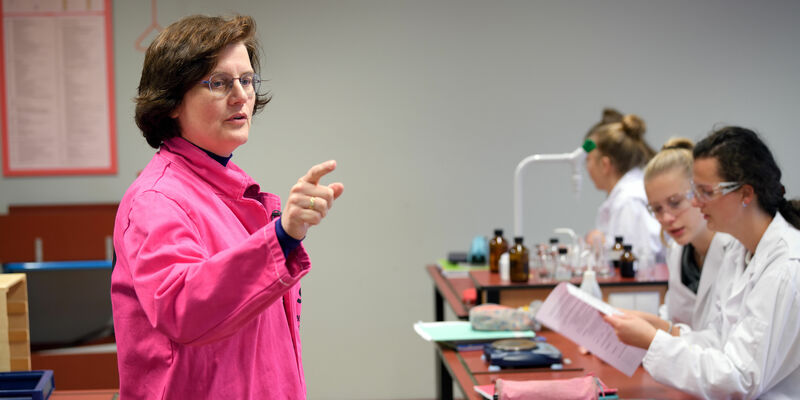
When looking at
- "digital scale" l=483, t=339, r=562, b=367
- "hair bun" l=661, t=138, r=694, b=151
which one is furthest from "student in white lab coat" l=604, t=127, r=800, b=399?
"hair bun" l=661, t=138, r=694, b=151

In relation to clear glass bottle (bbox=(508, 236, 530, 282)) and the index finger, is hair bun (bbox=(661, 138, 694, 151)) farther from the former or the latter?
the index finger

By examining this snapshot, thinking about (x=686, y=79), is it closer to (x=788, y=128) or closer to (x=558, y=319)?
(x=788, y=128)

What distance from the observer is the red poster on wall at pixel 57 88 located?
13.1 feet

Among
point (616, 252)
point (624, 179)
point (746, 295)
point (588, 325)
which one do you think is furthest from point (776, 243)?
point (624, 179)

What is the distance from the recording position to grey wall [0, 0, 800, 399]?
425cm

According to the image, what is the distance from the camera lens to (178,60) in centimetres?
114

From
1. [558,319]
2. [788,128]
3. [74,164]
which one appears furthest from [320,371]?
[788,128]

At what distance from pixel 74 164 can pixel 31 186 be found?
27 centimetres

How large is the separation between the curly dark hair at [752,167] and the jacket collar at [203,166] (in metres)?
1.25

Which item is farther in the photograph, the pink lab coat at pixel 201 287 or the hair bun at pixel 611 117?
the hair bun at pixel 611 117

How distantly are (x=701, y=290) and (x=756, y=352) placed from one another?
55 cm

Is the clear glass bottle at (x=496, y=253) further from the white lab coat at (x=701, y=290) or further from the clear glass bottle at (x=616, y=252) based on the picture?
the white lab coat at (x=701, y=290)

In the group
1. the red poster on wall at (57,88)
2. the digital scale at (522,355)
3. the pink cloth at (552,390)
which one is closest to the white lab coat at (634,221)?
the digital scale at (522,355)

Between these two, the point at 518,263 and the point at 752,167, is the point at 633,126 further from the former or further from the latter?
the point at 752,167
